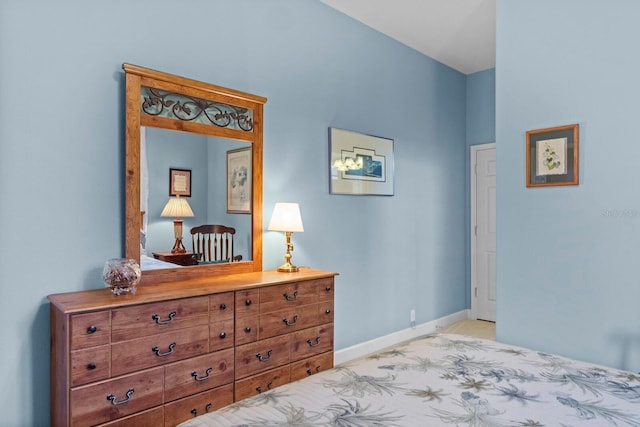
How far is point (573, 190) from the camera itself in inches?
111

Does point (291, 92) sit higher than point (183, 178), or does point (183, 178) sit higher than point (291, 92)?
point (291, 92)

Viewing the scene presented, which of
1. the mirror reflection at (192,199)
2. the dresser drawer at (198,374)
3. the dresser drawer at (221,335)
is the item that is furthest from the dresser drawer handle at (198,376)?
the mirror reflection at (192,199)

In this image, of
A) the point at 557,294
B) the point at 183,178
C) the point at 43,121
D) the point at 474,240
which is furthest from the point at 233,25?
the point at 474,240

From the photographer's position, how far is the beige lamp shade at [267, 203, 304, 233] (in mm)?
2869

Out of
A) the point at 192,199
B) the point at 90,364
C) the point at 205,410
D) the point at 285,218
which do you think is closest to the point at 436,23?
the point at 285,218

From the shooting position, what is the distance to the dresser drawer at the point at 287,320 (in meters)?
2.44

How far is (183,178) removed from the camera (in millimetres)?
2553

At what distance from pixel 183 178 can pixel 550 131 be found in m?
2.48

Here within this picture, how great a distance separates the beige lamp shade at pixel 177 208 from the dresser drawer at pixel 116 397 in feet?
2.93

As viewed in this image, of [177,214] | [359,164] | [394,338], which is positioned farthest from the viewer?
[394,338]

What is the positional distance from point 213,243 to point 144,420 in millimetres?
1062

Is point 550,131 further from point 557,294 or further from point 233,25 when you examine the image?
point 233,25

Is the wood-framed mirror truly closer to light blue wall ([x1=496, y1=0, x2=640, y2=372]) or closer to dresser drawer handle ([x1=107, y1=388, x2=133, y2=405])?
dresser drawer handle ([x1=107, y1=388, x2=133, y2=405])

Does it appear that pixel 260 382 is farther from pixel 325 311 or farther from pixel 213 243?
pixel 213 243
